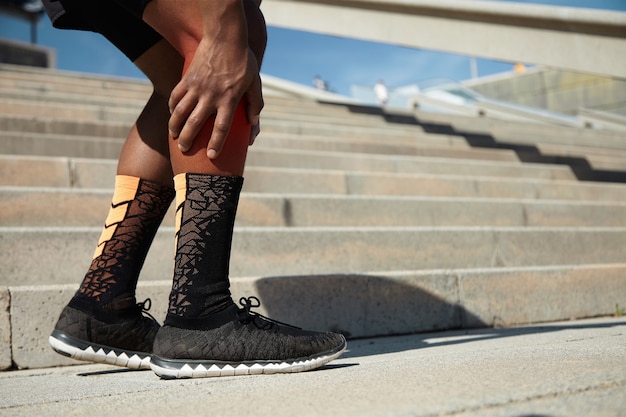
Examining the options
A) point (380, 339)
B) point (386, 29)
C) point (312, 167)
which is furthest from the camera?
point (386, 29)

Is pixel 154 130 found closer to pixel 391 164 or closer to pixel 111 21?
pixel 111 21

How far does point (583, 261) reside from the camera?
3.67m

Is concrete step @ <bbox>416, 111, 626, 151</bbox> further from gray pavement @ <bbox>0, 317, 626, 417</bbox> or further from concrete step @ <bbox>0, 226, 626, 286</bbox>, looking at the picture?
gray pavement @ <bbox>0, 317, 626, 417</bbox>

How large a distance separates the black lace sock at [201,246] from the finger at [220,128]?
0.08 metres

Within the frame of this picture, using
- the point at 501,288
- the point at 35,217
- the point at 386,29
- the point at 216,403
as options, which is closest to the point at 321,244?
the point at 501,288

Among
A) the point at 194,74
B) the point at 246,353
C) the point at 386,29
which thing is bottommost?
the point at 246,353

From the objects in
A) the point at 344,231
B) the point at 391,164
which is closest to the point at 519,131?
the point at 391,164

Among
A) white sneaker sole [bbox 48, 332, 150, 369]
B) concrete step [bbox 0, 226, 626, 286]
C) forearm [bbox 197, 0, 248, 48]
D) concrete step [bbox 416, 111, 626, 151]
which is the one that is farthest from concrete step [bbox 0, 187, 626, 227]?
concrete step [bbox 416, 111, 626, 151]

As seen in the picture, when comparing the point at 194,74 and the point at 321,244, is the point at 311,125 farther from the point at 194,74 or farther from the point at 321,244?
the point at 194,74

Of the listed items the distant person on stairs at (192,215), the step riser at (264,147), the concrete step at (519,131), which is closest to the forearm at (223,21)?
the distant person on stairs at (192,215)

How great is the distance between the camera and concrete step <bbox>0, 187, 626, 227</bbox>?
2939 millimetres

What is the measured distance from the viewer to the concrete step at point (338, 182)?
3344 mm

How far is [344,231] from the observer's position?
3078mm

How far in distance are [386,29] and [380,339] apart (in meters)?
5.05
